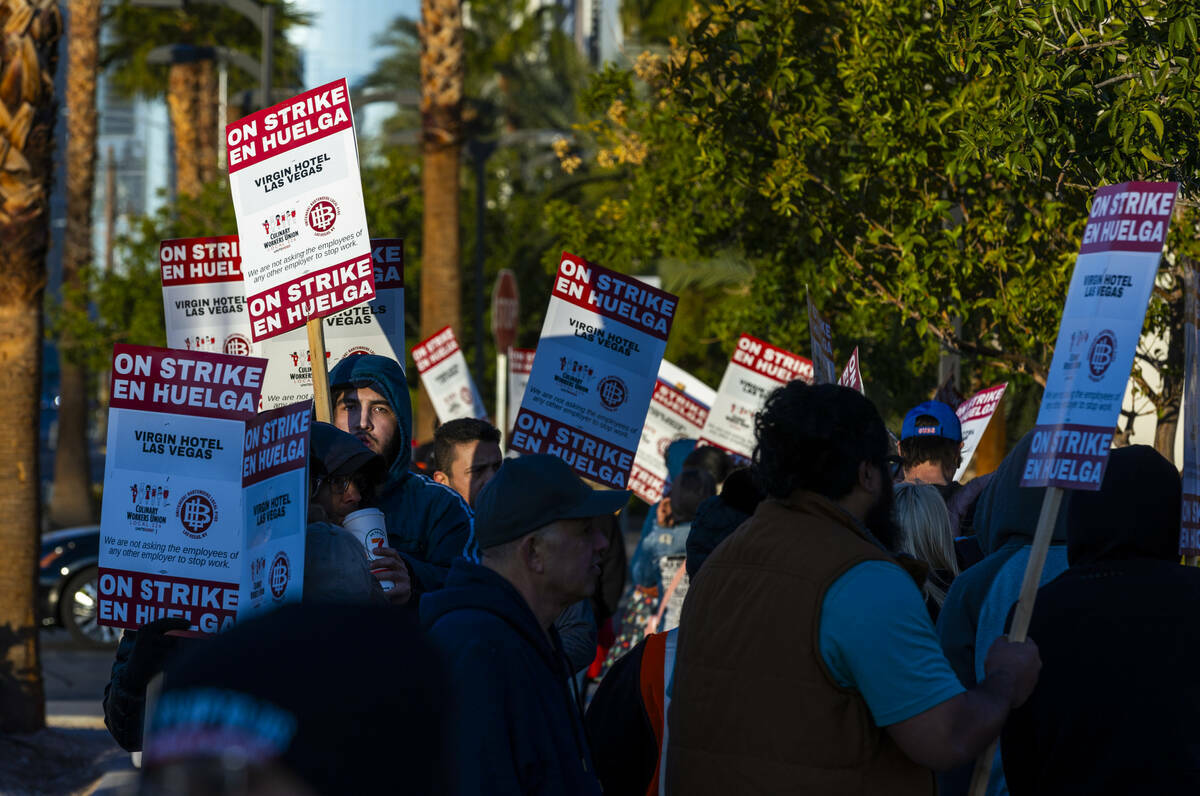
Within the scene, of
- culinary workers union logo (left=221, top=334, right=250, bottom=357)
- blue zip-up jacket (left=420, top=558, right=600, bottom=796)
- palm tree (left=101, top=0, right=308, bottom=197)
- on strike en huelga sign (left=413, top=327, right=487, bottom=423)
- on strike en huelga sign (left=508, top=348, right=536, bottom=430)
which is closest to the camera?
blue zip-up jacket (left=420, top=558, right=600, bottom=796)

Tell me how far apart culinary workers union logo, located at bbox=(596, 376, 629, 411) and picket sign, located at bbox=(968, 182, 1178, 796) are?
2.70 m

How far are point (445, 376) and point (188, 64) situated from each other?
64.3ft

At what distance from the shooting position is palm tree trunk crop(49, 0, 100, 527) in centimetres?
2202

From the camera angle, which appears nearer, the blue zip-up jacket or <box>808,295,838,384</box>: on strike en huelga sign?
the blue zip-up jacket

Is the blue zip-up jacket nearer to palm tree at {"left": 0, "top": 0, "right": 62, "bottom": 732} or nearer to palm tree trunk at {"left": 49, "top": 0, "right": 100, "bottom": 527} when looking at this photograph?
palm tree at {"left": 0, "top": 0, "right": 62, "bottom": 732}

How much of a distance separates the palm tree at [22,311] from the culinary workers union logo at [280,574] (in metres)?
6.54

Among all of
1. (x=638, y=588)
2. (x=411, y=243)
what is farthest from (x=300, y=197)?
(x=411, y=243)

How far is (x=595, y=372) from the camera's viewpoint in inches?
236

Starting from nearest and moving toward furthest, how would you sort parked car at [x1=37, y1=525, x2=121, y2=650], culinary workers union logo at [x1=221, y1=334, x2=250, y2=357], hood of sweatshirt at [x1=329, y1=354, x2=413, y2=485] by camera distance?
hood of sweatshirt at [x1=329, y1=354, x2=413, y2=485], culinary workers union logo at [x1=221, y1=334, x2=250, y2=357], parked car at [x1=37, y1=525, x2=121, y2=650]

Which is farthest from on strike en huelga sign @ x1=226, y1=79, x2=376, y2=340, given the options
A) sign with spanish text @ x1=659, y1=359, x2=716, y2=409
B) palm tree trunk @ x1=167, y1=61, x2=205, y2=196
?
palm tree trunk @ x1=167, y1=61, x2=205, y2=196

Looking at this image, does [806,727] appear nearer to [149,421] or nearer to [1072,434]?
[1072,434]

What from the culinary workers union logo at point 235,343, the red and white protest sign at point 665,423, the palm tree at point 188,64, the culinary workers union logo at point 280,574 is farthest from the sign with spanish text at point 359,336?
the palm tree at point 188,64

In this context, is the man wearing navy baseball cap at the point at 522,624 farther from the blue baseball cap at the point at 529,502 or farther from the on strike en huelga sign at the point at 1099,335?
the on strike en huelga sign at the point at 1099,335

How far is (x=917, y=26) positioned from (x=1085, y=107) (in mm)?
2714
